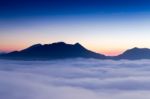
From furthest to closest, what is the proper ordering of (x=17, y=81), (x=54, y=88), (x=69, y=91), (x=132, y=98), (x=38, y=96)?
1. (x=17, y=81)
2. (x=54, y=88)
3. (x=69, y=91)
4. (x=38, y=96)
5. (x=132, y=98)

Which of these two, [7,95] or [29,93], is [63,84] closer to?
[29,93]

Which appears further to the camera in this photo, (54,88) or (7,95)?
(54,88)

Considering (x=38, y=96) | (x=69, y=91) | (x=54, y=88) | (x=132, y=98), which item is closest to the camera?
(x=132, y=98)

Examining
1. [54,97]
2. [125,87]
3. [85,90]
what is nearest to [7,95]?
[54,97]

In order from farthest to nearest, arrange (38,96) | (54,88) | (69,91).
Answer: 1. (54,88)
2. (69,91)
3. (38,96)

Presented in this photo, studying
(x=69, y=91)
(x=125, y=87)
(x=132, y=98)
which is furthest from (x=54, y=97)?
(x=125, y=87)

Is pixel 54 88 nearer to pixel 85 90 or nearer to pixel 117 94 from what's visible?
pixel 85 90

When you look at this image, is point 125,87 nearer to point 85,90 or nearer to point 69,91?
point 85,90

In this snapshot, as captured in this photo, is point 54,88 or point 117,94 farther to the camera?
point 54,88

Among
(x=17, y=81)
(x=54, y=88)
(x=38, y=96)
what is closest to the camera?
(x=38, y=96)
